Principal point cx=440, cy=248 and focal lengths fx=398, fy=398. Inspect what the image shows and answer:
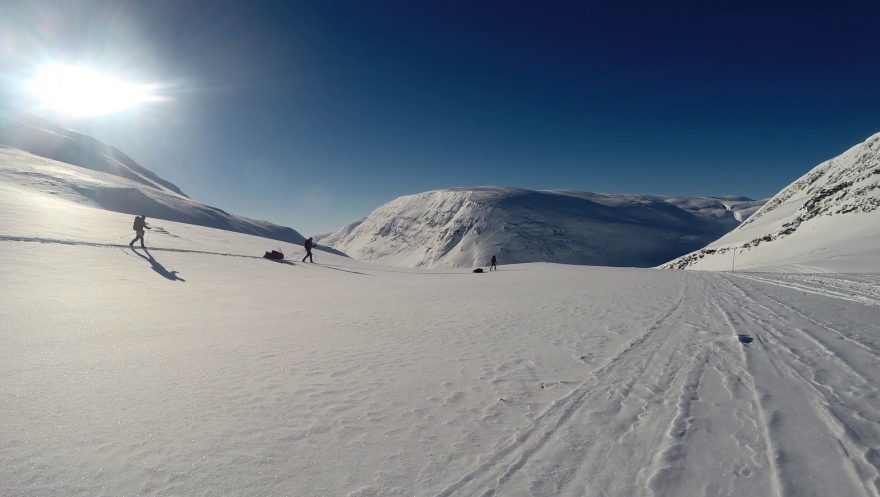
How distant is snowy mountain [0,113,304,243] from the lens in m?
48.3

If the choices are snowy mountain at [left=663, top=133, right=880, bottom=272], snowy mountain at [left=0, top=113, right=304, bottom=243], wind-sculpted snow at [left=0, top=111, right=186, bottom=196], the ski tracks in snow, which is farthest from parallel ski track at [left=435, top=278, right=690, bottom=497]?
wind-sculpted snow at [left=0, top=111, right=186, bottom=196]

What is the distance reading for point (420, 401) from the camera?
18.0ft

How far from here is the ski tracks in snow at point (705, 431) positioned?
146 inches

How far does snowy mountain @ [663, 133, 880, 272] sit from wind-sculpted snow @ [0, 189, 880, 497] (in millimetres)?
40580

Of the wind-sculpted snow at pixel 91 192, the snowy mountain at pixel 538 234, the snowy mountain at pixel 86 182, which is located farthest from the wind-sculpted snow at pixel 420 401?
the snowy mountain at pixel 538 234

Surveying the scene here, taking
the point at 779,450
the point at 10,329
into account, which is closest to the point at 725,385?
the point at 779,450

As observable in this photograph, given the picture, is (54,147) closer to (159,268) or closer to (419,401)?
(159,268)

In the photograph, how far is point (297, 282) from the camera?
1925 cm

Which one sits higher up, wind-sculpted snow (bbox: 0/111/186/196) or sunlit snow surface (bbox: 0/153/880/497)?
wind-sculpted snow (bbox: 0/111/186/196)

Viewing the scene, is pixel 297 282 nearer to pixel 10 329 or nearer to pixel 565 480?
pixel 10 329

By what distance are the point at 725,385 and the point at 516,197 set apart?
619 ft

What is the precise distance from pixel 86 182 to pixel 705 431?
2986 inches

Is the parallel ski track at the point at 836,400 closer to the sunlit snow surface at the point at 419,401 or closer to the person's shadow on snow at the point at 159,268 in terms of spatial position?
the sunlit snow surface at the point at 419,401

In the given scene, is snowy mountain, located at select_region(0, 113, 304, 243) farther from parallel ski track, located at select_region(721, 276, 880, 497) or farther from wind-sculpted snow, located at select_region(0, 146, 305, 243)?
parallel ski track, located at select_region(721, 276, 880, 497)
